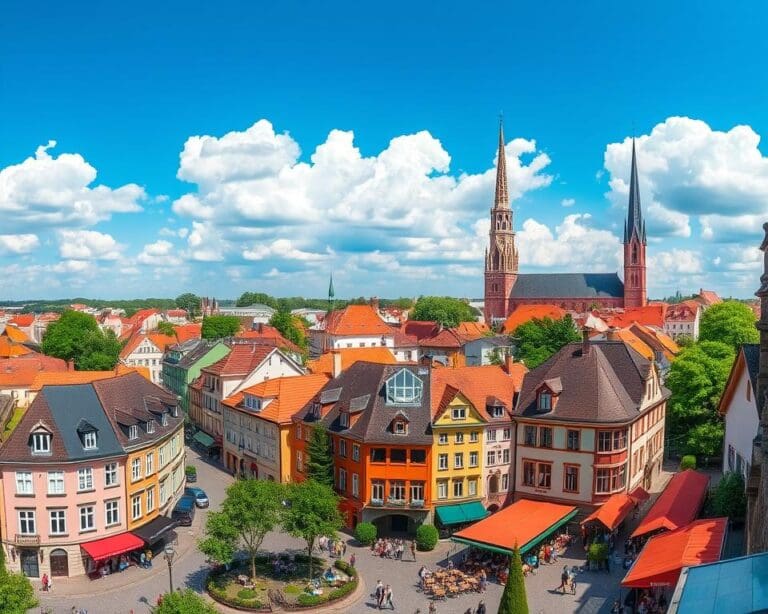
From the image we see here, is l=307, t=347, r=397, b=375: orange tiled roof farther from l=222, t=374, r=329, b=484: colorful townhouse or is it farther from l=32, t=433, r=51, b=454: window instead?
l=32, t=433, r=51, b=454: window

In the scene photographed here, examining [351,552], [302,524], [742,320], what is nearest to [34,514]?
[302,524]

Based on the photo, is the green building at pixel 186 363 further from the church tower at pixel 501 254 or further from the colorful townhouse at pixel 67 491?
the church tower at pixel 501 254

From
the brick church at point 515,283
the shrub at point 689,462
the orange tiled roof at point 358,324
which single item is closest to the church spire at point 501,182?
the brick church at point 515,283

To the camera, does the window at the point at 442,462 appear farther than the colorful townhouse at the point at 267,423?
No

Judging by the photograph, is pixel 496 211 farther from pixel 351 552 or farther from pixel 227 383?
pixel 351 552

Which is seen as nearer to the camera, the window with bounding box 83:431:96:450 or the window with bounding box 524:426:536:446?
the window with bounding box 83:431:96:450

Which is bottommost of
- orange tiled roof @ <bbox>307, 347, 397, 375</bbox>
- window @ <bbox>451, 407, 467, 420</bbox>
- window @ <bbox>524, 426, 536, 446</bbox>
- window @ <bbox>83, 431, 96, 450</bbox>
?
window @ <bbox>524, 426, 536, 446</bbox>

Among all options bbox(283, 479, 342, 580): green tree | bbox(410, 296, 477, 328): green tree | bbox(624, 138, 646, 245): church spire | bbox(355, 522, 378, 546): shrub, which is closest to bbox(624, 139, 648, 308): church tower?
bbox(624, 138, 646, 245): church spire
